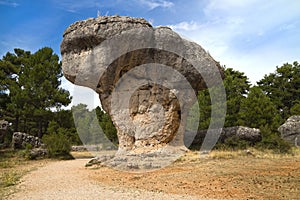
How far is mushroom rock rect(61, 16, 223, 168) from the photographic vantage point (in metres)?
12.6

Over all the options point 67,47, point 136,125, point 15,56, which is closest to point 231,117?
point 136,125

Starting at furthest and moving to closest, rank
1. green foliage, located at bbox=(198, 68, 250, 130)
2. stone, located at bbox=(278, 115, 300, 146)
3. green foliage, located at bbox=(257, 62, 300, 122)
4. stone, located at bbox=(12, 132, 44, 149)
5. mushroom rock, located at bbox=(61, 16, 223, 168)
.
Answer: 1. green foliage, located at bbox=(257, 62, 300, 122)
2. green foliage, located at bbox=(198, 68, 250, 130)
3. stone, located at bbox=(12, 132, 44, 149)
4. stone, located at bbox=(278, 115, 300, 146)
5. mushroom rock, located at bbox=(61, 16, 223, 168)

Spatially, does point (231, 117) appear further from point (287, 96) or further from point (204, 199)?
point (204, 199)

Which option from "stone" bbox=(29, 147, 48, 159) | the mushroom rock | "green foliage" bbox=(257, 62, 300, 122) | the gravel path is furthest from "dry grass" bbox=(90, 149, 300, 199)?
"green foliage" bbox=(257, 62, 300, 122)

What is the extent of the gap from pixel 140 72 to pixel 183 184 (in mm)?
7468

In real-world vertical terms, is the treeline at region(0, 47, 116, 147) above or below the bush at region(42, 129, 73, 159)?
above

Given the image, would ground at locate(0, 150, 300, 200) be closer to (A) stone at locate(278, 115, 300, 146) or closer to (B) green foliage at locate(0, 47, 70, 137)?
(A) stone at locate(278, 115, 300, 146)

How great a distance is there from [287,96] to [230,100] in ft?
39.0

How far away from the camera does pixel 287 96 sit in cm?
2986

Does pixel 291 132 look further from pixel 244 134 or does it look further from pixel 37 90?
pixel 37 90

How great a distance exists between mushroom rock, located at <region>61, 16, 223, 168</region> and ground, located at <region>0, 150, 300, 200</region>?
3623 millimetres

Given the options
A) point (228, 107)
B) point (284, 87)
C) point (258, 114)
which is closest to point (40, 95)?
point (228, 107)

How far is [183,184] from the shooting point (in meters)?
7.16

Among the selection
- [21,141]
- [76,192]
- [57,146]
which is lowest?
[76,192]
